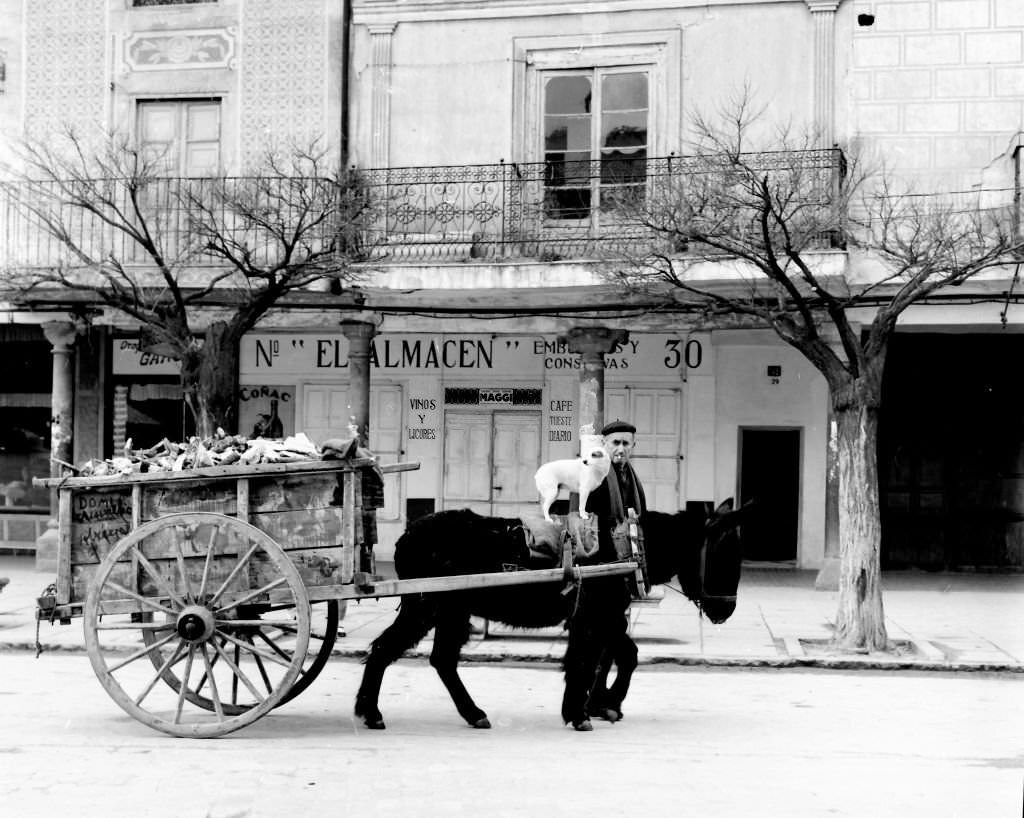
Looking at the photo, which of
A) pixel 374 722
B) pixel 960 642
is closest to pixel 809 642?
pixel 960 642

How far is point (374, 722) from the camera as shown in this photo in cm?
730

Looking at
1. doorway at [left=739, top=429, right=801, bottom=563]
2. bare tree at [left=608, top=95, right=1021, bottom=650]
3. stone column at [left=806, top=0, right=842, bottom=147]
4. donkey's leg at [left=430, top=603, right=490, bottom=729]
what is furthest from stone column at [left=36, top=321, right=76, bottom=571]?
donkey's leg at [left=430, top=603, right=490, bottom=729]

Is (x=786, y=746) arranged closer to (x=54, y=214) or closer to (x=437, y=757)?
(x=437, y=757)

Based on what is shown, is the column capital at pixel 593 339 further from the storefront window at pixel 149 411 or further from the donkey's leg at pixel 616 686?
the donkey's leg at pixel 616 686

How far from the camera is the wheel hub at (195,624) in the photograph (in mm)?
6875

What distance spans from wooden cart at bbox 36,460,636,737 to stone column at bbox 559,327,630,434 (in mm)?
8513

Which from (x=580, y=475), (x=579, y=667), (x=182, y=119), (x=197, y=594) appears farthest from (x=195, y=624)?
(x=182, y=119)

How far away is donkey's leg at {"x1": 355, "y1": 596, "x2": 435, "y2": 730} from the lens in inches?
287

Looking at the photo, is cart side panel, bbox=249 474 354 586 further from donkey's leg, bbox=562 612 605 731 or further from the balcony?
the balcony

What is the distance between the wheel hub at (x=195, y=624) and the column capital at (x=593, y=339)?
9206mm

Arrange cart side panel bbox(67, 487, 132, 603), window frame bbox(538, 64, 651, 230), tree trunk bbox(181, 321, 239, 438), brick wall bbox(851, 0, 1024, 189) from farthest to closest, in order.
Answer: window frame bbox(538, 64, 651, 230) < brick wall bbox(851, 0, 1024, 189) < tree trunk bbox(181, 321, 239, 438) < cart side panel bbox(67, 487, 132, 603)

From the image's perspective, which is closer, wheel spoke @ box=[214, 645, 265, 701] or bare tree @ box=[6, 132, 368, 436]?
wheel spoke @ box=[214, 645, 265, 701]

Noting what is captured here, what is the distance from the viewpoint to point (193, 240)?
1457cm

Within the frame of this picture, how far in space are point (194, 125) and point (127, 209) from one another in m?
1.46
